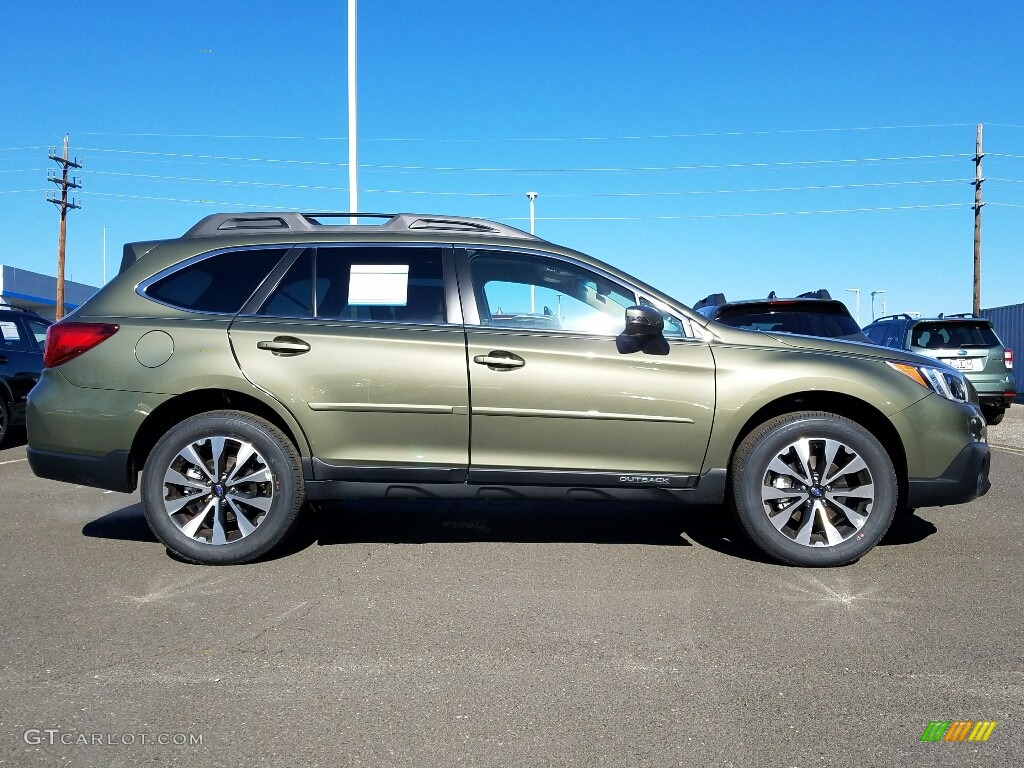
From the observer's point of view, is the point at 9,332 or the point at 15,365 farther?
the point at 9,332

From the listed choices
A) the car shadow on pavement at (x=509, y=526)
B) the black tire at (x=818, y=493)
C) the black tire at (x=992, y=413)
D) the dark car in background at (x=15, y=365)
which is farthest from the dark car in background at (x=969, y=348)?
the dark car in background at (x=15, y=365)

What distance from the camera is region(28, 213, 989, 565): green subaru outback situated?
175 inches

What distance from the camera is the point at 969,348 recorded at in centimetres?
1204

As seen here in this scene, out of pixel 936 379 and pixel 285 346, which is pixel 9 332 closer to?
pixel 285 346

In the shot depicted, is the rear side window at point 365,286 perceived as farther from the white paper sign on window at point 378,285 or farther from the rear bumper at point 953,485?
the rear bumper at point 953,485

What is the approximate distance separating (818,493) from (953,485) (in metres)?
0.75

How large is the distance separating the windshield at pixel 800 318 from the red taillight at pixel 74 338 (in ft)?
18.4

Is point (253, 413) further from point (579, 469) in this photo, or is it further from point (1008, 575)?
point (1008, 575)

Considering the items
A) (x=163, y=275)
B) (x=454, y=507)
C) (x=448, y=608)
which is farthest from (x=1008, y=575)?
(x=163, y=275)

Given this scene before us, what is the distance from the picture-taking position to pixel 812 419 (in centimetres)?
446

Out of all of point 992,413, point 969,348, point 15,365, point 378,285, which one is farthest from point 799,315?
point 15,365

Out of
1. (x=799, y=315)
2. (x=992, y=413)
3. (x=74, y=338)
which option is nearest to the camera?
(x=74, y=338)

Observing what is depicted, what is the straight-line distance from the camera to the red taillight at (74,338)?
4.55 meters

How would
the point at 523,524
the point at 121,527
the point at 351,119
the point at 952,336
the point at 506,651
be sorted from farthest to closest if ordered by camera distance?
the point at 351,119, the point at 952,336, the point at 523,524, the point at 121,527, the point at 506,651
